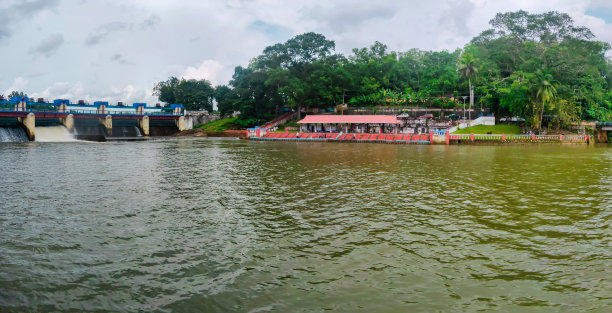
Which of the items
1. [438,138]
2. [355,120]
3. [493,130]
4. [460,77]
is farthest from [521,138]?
[355,120]

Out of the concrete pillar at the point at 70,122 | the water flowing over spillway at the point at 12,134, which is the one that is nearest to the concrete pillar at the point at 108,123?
the concrete pillar at the point at 70,122

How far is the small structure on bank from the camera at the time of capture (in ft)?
250

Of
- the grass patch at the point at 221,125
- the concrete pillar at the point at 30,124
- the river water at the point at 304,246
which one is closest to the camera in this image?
the river water at the point at 304,246

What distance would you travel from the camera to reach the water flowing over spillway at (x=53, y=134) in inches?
2549

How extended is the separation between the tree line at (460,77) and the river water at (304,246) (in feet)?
193

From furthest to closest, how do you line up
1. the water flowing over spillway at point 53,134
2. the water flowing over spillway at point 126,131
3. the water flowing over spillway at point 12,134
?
the water flowing over spillway at point 126,131 → the water flowing over spillway at point 53,134 → the water flowing over spillway at point 12,134

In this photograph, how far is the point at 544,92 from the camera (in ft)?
215

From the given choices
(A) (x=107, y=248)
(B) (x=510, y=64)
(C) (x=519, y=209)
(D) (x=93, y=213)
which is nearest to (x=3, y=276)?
(A) (x=107, y=248)

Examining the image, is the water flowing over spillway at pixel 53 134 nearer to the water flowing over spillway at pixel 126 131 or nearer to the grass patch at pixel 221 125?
the water flowing over spillway at pixel 126 131

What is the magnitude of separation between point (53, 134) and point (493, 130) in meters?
75.6

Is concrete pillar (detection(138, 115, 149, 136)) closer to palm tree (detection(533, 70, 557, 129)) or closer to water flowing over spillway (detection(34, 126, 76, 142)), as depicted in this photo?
water flowing over spillway (detection(34, 126, 76, 142))

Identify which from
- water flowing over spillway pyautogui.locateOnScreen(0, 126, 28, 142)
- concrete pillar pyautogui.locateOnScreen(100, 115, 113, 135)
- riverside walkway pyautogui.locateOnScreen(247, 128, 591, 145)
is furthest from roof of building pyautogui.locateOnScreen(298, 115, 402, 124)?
water flowing over spillway pyautogui.locateOnScreen(0, 126, 28, 142)

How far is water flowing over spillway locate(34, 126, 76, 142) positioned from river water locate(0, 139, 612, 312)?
5149 cm

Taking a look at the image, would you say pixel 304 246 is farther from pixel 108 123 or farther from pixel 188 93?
pixel 188 93
